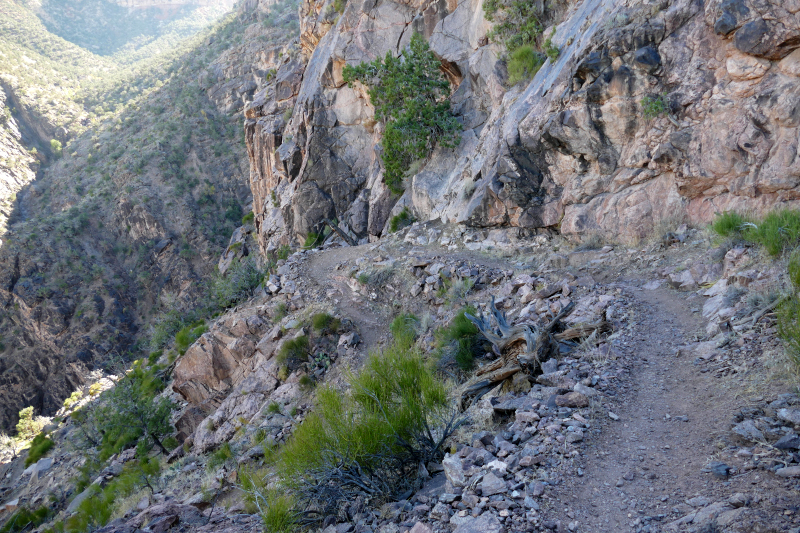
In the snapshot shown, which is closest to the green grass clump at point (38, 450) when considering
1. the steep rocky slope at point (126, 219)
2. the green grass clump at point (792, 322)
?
the steep rocky slope at point (126, 219)

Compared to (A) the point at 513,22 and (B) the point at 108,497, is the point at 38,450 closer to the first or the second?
(B) the point at 108,497

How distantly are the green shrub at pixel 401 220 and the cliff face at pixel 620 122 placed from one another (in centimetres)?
43

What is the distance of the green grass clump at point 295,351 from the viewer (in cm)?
1257

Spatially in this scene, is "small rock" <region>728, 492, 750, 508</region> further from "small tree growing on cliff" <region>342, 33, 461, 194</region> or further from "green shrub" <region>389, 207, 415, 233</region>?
"small tree growing on cliff" <region>342, 33, 461, 194</region>

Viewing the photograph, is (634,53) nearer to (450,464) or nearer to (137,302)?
(450,464)

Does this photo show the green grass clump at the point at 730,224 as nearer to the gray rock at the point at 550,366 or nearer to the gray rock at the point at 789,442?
the gray rock at the point at 550,366

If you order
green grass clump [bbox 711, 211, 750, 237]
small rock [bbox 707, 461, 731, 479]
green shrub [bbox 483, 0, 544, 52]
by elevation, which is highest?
green shrub [bbox 483, 0, 544, 52]

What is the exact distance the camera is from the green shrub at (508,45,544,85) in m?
15.1

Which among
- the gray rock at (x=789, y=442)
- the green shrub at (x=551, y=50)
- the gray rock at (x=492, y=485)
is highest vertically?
the green shrub at (x=551, y=50)

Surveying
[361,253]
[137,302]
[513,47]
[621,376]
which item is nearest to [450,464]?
[621,376]

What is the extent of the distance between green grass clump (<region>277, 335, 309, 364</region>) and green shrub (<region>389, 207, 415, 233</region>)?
799 cm

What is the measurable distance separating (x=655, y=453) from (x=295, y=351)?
10.4 metres

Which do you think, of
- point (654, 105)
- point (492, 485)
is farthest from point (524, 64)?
point (492, 485)

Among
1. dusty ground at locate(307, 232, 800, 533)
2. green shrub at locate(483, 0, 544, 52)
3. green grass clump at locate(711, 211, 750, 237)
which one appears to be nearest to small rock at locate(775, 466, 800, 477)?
dusty ground at locate(307, 232, 800, 533)
